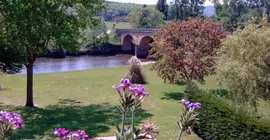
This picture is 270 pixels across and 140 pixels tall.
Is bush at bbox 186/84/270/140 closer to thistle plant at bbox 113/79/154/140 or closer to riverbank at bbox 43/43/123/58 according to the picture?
thistle plant at bbox 113/79/154/140

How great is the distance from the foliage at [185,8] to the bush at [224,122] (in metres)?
71.9

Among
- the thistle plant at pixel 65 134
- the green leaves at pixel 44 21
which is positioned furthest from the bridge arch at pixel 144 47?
the thistle plant at pixel 65 134

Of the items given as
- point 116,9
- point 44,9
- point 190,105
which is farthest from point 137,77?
point 116,9

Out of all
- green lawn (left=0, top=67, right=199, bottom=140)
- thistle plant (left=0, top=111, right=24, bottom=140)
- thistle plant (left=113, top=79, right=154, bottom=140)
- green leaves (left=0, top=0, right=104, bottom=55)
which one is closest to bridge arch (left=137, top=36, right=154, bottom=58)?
green lawn (left=0, top=67, right=199, bottom=140)

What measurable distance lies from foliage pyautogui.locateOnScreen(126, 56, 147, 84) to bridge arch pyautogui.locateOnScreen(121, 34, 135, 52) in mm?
38530

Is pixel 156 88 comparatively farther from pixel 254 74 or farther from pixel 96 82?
pixel 254 74

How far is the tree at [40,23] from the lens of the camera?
13.3 m

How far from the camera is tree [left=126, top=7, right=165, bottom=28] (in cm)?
6688

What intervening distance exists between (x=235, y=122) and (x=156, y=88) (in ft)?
49.7

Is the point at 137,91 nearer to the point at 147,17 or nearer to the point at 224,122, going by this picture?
the point at 224,122

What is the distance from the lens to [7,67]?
14.8 m

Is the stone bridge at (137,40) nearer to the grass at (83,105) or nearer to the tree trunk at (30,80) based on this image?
the grass at (83,105)

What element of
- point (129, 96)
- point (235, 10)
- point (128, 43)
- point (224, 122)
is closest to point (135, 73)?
point (224, 122)

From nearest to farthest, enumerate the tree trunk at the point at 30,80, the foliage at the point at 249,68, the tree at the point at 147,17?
1. the foliage at the point at 249,68
2. the tree trunk at the point at 30,80
3. the tree at the point at 147,17
